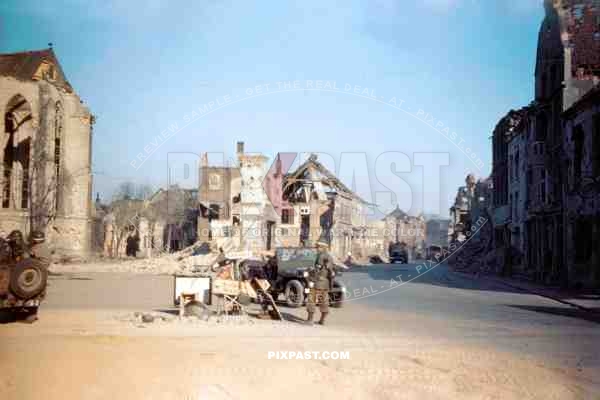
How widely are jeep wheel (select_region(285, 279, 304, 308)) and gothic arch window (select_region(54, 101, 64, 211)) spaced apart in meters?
24.6

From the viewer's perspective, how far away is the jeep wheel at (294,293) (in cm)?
1589

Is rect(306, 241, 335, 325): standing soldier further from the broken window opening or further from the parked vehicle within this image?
the broken window opening

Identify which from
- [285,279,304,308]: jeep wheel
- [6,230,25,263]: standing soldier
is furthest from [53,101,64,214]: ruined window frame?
[6,230,25,263]: standing soldier

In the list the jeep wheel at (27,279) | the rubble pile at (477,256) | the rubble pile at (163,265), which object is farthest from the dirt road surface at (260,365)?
the rubble pile at (477,256)

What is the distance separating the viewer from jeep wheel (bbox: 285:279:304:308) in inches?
626

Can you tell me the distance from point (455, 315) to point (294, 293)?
4.54 meters

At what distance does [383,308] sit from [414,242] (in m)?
83.3

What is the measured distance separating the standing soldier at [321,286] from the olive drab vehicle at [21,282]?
5.69 metres

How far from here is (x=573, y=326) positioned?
1268 cm

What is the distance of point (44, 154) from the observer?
34469 mm

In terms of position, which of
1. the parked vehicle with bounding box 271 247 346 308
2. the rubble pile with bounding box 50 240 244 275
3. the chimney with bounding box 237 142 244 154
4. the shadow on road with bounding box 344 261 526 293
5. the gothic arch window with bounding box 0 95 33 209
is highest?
the chimney with bounding box 237 142 244 154

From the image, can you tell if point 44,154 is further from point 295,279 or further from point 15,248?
point 15,248

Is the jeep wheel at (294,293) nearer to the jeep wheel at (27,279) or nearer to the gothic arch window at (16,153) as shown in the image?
the jeep wheel at (27,279)

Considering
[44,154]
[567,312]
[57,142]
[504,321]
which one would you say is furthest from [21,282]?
[57,142]
